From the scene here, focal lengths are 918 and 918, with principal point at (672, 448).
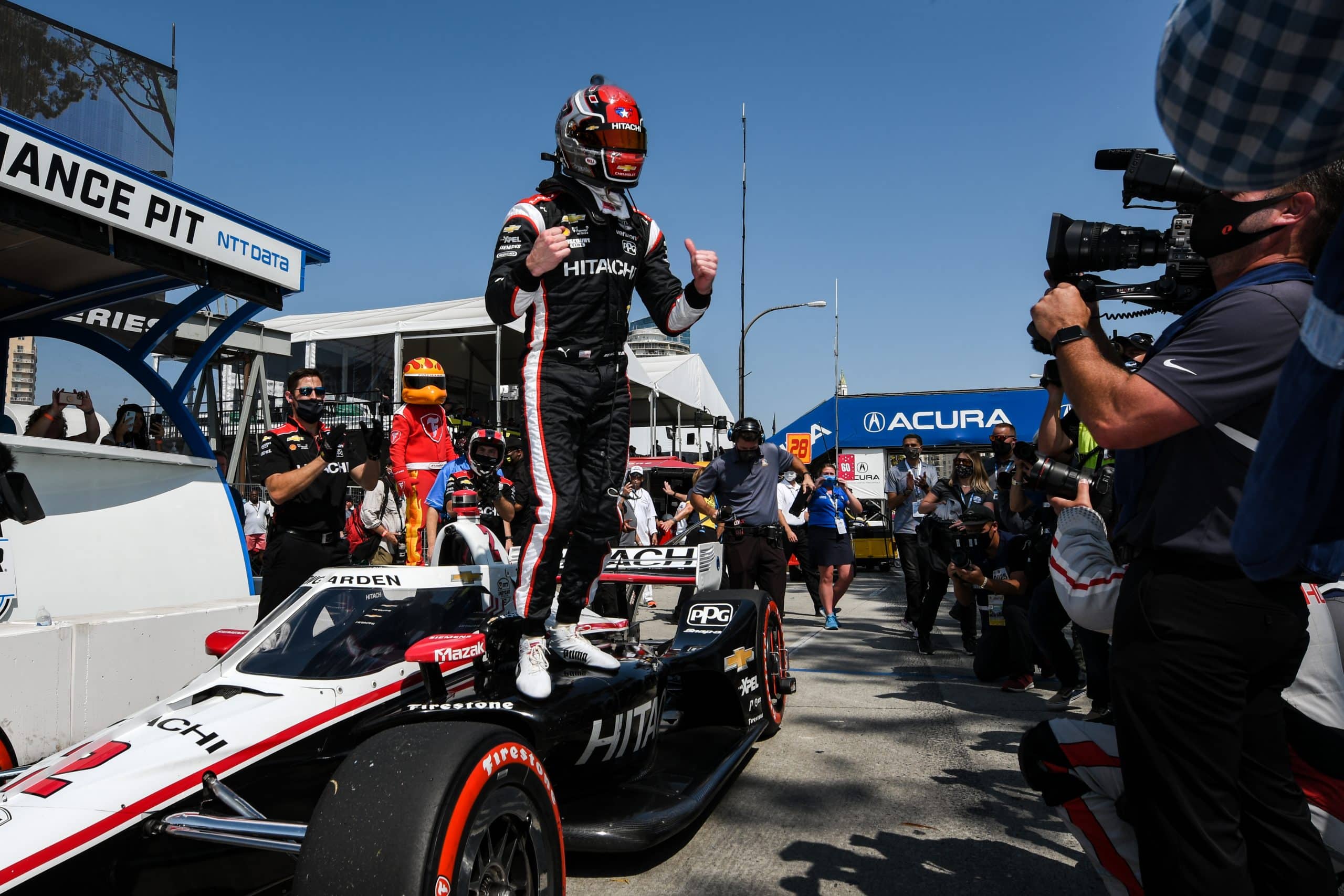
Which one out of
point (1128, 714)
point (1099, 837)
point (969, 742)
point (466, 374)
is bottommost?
point (969, 742)

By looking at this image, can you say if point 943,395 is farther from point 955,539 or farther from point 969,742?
point 969,742

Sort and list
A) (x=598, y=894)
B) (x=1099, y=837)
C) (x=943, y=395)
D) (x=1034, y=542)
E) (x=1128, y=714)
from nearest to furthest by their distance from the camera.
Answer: (x=1128, y=714), (x=1099, y=837), (x=598, y=894), (x=1034, y=542), (x=943, y=395)

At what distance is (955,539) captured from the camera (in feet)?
23.5

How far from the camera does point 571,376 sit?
3312 mm

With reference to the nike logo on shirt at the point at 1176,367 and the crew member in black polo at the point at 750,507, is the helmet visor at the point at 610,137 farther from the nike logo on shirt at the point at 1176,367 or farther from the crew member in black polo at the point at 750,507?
the crew member in black polo at the point at 750,507

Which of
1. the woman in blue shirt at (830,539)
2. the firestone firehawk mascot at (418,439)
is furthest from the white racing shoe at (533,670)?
the woman in blue shirt at (830,539)

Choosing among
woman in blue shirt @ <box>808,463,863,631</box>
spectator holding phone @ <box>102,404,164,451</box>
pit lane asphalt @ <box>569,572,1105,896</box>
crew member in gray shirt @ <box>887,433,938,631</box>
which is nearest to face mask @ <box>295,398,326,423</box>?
pit lane asphalt @ <box>569,572,1105,896</box>

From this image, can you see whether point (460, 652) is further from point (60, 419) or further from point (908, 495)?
point (908, 495)

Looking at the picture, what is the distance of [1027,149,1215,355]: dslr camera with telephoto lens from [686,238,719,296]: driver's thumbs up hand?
1.76m

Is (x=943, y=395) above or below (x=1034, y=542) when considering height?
above

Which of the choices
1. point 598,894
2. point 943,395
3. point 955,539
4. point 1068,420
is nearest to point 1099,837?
point 598,894

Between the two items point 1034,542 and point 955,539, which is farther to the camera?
point 955,539

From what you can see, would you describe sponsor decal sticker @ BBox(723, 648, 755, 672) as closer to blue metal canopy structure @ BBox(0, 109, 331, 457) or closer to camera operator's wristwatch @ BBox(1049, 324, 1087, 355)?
camera operator's wristwatch @ BBox(1049, 324, 1087, 355)

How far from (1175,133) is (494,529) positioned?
6626 millimetres
